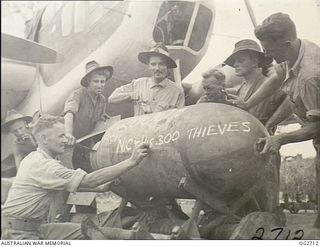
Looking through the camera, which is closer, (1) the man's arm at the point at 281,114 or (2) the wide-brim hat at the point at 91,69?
(1) the man's arm at the point at 281,114

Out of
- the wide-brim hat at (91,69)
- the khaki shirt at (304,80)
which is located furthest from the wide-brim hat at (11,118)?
the khaki shirt at (304,80)

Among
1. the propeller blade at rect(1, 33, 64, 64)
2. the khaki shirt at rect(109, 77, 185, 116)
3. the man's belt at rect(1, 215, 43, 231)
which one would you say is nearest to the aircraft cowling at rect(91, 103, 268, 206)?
the khaki shirt at rect(109, 77, 185, 116)

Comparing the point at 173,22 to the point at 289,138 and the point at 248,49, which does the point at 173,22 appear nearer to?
the point at 248,49

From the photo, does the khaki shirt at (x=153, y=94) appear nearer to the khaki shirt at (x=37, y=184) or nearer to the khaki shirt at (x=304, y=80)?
the khaki shirt at (x=37, y=184)

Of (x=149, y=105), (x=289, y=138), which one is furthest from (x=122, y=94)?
(x=289, y=138)

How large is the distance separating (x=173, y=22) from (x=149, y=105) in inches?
36.6

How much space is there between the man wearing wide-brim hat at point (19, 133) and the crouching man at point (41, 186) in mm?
108

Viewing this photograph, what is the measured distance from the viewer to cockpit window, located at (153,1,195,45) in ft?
19.7

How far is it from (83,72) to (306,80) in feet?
8.32

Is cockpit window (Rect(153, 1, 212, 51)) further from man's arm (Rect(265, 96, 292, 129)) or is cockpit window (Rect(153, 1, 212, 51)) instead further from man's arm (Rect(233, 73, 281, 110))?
man's arm (Rect(265, 96, 292, 129))

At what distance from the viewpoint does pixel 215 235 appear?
5.63 m

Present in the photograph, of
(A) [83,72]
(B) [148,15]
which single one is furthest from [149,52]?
(A) [83,72]

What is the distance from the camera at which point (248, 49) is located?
222 inches

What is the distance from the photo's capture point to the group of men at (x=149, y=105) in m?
5.45
